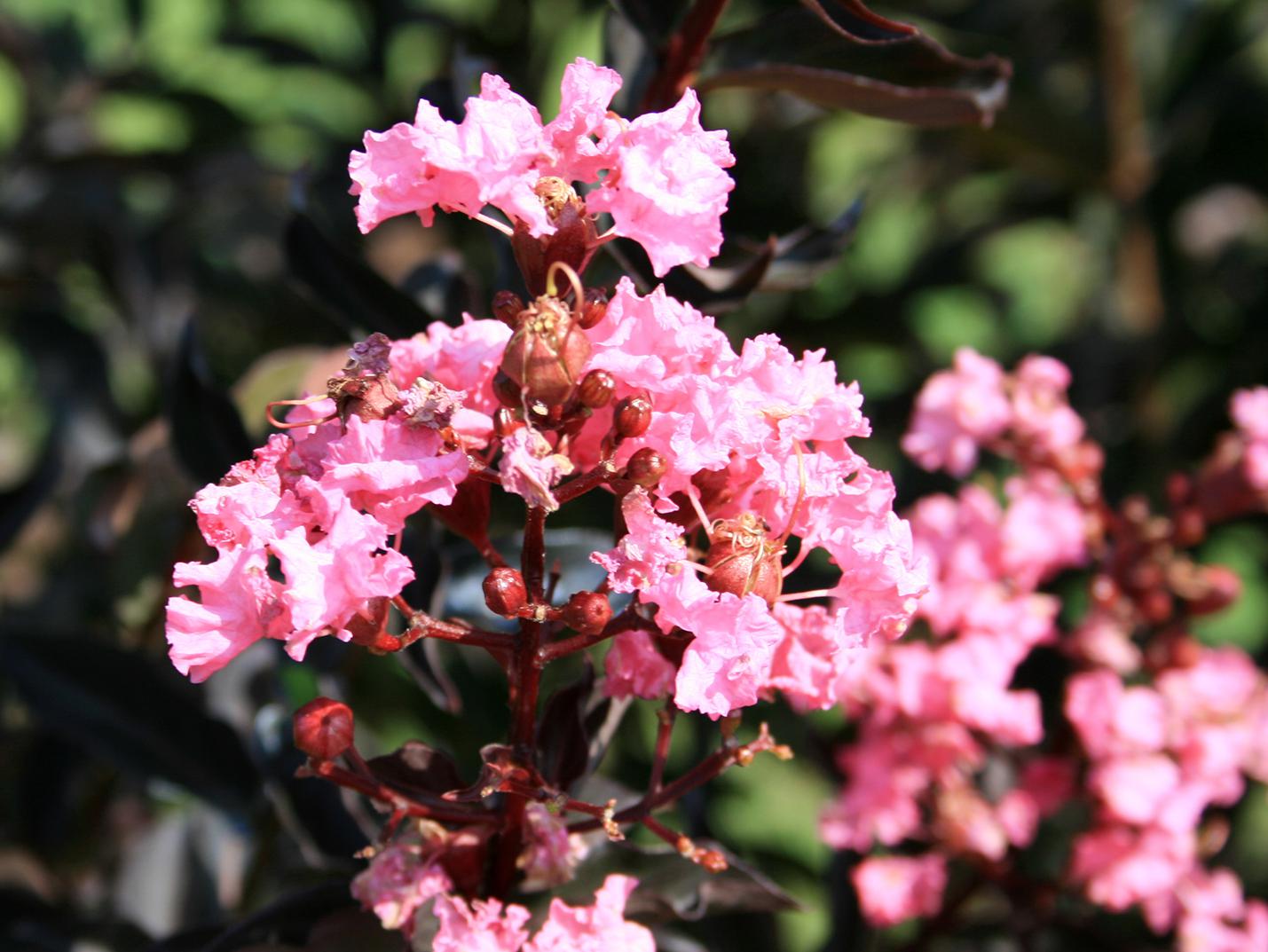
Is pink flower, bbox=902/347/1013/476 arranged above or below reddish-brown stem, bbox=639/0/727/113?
below

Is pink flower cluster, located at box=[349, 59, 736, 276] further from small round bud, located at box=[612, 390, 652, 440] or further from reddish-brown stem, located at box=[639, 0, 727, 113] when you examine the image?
reddish-brown stem, located at box=[639, 0, 727, 113]

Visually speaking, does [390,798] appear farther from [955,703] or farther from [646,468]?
[955,703]

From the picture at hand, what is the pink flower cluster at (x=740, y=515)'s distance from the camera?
685mm

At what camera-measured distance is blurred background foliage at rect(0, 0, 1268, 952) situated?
117 cm

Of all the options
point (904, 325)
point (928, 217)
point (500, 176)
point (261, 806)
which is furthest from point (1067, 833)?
point (928, 217)

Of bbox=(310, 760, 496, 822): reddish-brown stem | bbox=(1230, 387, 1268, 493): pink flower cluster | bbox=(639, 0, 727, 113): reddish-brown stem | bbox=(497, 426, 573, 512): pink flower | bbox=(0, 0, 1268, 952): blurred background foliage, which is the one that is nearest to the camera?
bbox=(497, 426, 573, 512): pink flower

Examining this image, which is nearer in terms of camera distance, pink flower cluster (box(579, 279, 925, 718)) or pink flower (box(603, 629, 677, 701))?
pink flower cluster (box(579, 279, 925, 718))

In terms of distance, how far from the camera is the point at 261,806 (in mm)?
1272

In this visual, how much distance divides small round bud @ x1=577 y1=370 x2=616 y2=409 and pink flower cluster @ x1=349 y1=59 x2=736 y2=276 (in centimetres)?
7

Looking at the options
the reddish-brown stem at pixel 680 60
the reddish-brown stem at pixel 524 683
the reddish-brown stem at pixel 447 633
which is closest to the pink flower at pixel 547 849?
the reddish-brown stem at pixel 524 683

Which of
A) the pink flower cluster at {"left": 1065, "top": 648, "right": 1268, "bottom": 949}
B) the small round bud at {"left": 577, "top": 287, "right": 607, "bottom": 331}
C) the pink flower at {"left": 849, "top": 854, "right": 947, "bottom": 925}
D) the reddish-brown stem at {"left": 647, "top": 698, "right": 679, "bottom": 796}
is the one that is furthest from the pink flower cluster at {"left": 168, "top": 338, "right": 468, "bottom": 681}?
the pink flower cluster at {"left": 1065, "top": 648, "right": 1268, "bottom": 949}

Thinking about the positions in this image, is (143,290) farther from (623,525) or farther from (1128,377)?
(1128,377)

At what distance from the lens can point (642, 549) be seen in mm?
686

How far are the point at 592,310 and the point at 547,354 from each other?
5cm
